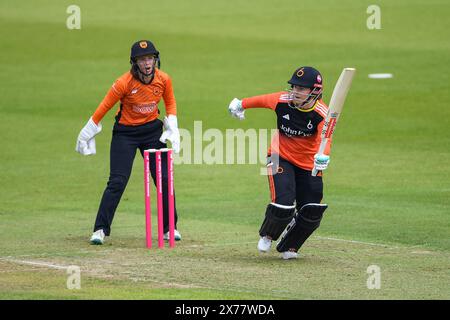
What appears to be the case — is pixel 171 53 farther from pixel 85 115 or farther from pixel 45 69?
pixel 85 115

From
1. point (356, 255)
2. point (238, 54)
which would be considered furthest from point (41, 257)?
point (238, 54)

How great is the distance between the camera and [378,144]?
21.3m

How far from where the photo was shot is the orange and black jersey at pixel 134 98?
12031 mm

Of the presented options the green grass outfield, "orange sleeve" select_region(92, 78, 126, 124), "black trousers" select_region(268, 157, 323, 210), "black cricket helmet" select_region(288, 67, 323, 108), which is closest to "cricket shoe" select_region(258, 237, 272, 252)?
the green grass outfield

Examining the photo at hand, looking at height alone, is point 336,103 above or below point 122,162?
above

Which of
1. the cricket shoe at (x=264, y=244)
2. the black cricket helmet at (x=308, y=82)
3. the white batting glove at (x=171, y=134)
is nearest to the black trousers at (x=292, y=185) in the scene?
the cricket shoe at (x=264, y=244)

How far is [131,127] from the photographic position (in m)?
12.2

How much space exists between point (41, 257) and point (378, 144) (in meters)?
11.4

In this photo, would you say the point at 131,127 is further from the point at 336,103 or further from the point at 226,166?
the point at 226,166

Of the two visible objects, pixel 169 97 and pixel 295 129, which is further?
pixel 169 97

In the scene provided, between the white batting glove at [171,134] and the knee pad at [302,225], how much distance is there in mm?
1908

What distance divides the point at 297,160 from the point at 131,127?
6.92 feet

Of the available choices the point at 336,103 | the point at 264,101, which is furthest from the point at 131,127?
the point at 336,103
